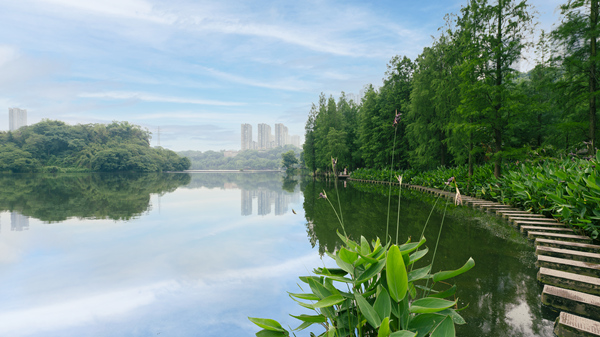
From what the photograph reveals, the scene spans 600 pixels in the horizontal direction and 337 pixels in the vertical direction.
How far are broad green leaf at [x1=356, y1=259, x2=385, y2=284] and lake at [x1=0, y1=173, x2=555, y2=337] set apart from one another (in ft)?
3.51

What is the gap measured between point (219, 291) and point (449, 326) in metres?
2.71

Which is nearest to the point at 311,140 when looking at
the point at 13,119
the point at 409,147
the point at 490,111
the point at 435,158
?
the point at 409,147

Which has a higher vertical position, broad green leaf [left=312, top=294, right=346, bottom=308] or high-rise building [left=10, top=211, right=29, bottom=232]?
broad green leaf [left=312, top=294, right=346, bottom=308]

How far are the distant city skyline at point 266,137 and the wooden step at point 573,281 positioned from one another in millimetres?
122738

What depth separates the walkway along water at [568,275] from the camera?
198cm

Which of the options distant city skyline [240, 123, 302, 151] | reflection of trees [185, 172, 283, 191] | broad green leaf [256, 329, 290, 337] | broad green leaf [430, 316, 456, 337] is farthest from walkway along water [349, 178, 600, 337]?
distant city skyline [240, 123, 302, 151]

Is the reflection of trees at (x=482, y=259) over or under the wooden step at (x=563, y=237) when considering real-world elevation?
under

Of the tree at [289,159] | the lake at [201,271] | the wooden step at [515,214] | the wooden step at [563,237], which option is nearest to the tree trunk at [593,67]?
the wooden step at [515,214]

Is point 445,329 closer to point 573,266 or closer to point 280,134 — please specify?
point 573,266

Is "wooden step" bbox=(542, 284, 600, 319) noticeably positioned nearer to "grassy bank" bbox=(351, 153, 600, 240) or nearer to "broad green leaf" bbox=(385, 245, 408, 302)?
"grassy bank" bbox=(351, 153, 600, 240)

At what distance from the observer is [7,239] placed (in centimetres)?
568

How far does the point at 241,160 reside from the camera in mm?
94250

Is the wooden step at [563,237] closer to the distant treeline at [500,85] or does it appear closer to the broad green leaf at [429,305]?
the distant treeline at [500,85]

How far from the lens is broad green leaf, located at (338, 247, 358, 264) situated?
1737 mm
